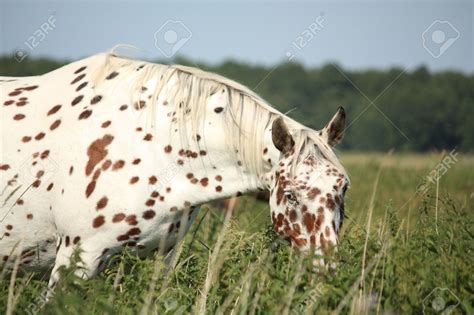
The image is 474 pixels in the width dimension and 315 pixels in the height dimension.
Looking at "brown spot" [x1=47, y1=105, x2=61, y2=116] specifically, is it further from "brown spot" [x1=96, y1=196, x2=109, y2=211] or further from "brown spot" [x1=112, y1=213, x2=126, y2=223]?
"brown spot" [x1=112, y1=213, x2=126, y2=223]

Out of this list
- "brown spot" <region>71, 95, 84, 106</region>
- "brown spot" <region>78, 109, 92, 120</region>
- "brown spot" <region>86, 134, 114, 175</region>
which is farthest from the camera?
"brown spot" <region>71, 95, 84, 106</region>

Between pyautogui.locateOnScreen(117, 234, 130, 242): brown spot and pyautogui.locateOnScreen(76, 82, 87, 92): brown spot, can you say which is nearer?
pyautogui.locateOnScreen(117, 234, 130, 242): brown spot

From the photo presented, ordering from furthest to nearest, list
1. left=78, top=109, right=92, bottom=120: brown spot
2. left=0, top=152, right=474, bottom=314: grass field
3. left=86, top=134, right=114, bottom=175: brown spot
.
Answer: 1. left=78, top=109, right=92, bottom=120: brown spot
2. left=86, top=134, right=114, bottom=175: brown spot
3. left=0, top=152, right=474, bottom=314: grass field

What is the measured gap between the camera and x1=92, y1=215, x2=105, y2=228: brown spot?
4613mm

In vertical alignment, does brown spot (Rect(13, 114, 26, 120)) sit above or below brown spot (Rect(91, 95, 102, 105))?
below

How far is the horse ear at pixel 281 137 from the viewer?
14.6 feet

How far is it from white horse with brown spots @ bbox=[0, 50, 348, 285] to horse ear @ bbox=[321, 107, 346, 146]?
0.01 m

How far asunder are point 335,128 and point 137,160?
1.46 meters

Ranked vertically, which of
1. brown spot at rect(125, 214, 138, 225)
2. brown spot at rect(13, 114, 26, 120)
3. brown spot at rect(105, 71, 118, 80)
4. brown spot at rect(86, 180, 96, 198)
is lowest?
brown spot at rect(125, 214, 138, 225)

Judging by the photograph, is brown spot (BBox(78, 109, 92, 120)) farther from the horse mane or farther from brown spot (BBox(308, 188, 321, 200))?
brown spot (BBox(308, 188, 321, 200))

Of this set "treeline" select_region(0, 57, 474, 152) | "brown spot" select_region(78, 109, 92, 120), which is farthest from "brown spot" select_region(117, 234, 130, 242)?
"treeline" select_region(0, 57, 474, 152)

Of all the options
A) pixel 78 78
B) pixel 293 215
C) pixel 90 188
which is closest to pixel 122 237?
pixel 90 188

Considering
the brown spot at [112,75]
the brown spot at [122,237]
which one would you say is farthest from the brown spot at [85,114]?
the brown spot at [122,237]

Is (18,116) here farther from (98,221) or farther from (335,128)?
(335,128)
